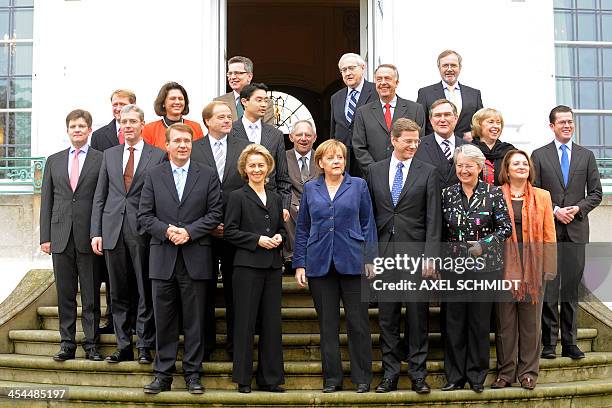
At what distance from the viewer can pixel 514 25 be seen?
905 centimetres

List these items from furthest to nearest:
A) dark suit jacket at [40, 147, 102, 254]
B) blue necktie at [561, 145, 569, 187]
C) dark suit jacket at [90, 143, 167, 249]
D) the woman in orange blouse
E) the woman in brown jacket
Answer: blue necktie at [561, 145, 569, 187], the woman in orange blouse, dark suit jacket at [40, 147, 102, 254], dark suit jacket at [90, 143, 167, 249], the woman in brown jacket

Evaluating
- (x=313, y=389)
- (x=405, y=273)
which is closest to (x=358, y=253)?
(x=405, y=273)

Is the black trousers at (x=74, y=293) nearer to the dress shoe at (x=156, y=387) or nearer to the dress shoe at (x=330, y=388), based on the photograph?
the dress shoe at (x=156, y=387)

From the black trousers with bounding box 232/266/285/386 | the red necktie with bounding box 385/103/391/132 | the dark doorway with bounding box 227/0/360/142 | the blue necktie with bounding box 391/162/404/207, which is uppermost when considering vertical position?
the dark doorway with bounding box 227/0/360/142

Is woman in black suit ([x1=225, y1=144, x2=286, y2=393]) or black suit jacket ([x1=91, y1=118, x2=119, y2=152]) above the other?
black suit jacket ([x1=91, y1=118, x2=119, y2=152])

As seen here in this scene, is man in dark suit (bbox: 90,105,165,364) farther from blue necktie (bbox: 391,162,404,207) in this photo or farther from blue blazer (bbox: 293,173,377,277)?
blue necktie (bbox: 391,162,404,207)

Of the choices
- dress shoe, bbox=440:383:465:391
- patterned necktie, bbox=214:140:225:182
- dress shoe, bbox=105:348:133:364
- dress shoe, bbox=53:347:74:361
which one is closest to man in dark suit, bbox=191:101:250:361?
patterned necktie, bbox=214:140:225:182

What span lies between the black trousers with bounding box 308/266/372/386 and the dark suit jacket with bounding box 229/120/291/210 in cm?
93

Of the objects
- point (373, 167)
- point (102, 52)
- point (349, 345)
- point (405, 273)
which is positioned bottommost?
point (349, 345)

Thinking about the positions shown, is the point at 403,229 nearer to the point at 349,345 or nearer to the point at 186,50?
the point at 349,345

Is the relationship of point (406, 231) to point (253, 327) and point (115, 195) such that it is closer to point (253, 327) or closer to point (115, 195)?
point (253, 327)

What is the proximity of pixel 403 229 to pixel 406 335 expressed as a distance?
73 centimetres

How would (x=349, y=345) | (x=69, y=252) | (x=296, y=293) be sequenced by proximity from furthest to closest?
(x=296, y=293) < (x=69, y=252) < (x=349, y=345)

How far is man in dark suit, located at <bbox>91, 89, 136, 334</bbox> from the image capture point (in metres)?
6.86
